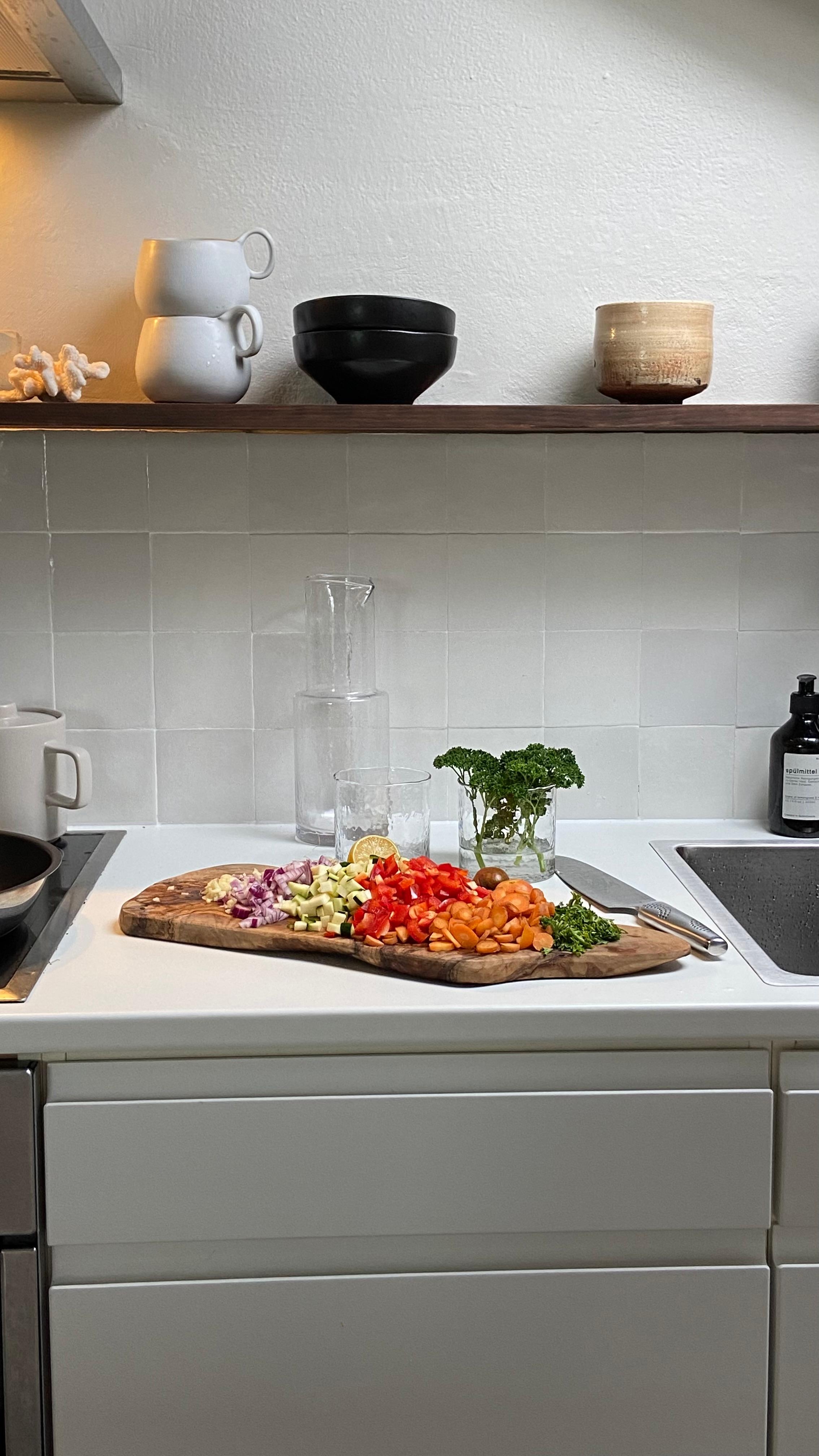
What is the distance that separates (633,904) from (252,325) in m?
0.85

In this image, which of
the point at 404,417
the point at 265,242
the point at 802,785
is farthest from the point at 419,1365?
the point at 265,242

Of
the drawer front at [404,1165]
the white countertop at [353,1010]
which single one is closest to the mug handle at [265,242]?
the white countertop at [353,1010]

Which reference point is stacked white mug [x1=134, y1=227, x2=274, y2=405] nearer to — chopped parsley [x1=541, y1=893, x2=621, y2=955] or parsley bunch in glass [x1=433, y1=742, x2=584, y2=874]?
parsley bunch in glass [x1=433, y1=742, x2=584, y2=874]

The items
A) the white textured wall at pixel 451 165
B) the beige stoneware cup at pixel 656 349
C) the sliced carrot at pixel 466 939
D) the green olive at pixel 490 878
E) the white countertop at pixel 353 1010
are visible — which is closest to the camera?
the white countertop at pixel 353 1010

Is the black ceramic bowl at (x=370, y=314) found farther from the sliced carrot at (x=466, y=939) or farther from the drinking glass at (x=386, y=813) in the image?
the sliced carrot at (x=466, y=939)

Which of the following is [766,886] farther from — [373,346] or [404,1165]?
[373,346]

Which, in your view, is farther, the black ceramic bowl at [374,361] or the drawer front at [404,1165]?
the black ceramic bowl at [374,361]

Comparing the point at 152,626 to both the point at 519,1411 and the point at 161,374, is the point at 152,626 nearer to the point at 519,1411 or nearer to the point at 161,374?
the point at 161,374

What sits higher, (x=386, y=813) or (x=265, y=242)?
(x=265, y=242)

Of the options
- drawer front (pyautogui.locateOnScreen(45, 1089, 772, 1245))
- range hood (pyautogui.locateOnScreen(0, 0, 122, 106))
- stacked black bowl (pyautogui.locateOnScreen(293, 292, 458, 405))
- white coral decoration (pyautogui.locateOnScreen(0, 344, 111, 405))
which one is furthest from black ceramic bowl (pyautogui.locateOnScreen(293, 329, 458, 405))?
drawer front (pyautogui.locateOnScreen(45, 1089, 772, 1245))

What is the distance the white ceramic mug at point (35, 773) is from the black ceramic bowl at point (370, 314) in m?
0.61

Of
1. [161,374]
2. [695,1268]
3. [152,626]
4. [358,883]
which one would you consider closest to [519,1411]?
[695,1268]

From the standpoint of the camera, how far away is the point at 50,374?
4.95ft

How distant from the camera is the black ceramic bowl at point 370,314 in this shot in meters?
1.48
